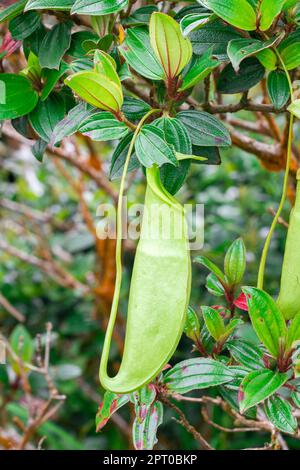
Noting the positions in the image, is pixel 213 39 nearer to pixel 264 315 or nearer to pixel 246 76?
pixel 246 76

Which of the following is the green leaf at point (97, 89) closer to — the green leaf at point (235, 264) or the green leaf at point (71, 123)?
the green leaf at point (71, 123)

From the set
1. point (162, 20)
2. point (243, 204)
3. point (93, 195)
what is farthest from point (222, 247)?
point (162, 20)

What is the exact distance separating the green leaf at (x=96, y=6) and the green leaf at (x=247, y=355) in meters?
0.36

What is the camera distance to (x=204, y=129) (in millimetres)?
604

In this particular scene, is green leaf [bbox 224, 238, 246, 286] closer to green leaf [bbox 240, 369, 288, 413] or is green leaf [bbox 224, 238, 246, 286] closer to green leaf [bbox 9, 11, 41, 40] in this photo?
green leaf [bbox 240, 369, 288, 413]

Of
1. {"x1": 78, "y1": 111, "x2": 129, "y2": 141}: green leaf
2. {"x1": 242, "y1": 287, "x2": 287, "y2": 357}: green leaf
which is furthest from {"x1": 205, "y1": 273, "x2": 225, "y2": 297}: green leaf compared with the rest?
{"x1": 78, "y1": 111, "x2": 129, "y2": 141}: green leaf

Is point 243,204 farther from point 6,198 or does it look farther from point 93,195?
point 6,198

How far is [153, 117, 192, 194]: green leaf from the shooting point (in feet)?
1.82

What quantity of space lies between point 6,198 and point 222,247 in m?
0.63

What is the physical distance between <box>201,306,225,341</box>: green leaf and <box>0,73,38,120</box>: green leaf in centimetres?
30

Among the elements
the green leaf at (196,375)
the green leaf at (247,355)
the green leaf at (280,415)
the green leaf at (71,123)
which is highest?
the green leaf at (71,123)

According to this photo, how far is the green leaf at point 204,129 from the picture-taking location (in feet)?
1.95

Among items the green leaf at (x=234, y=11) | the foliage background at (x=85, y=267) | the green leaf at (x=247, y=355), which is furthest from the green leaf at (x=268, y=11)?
the foliage background at (x=85, y=267)

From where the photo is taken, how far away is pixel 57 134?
0.60m
